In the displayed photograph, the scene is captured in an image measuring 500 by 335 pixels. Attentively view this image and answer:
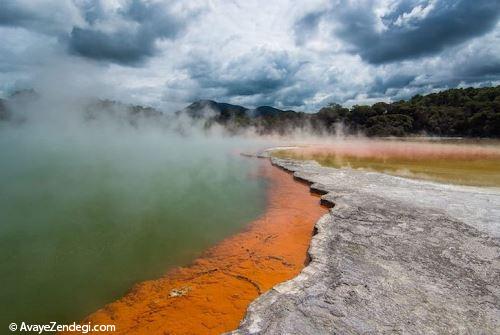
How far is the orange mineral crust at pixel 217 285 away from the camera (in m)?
4.53

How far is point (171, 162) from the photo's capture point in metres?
20.4

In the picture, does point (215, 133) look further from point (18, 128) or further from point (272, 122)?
point (18, 128)

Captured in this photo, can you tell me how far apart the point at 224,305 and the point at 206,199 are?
6403 mm

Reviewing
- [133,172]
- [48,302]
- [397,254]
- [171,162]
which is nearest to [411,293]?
[397,254]

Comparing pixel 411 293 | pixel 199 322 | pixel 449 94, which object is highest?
pixel 449 94

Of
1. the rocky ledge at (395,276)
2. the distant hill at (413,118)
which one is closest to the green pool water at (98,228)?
the rocky ledge at (395,276)

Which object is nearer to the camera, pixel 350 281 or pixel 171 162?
pixel 350 281

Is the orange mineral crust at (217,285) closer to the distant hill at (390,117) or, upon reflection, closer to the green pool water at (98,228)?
the green pool water at (98,228)

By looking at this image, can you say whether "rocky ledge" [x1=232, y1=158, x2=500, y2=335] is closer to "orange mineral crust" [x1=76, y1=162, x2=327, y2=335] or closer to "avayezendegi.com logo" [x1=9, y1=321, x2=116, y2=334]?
"orange mineral crust" [x1=76, y1=162, x2=327, y2=335]

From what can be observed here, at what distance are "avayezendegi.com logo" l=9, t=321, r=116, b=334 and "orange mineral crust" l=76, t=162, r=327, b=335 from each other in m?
0.12

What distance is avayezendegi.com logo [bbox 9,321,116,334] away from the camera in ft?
14.2

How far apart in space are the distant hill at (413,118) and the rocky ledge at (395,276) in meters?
37.3

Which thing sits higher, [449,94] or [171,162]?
[449,94]

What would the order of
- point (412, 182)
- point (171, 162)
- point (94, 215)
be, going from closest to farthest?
point (94, 215), point (412, 182), point (171, 162)
